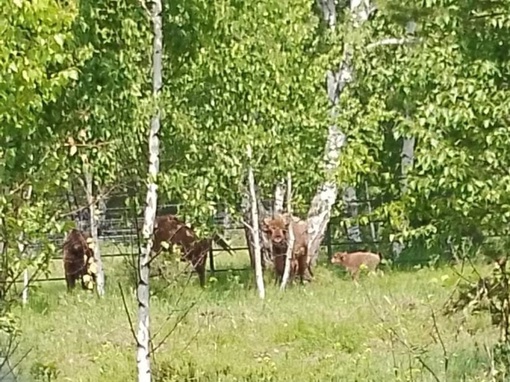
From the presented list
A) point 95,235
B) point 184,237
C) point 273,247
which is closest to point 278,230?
point 273,247

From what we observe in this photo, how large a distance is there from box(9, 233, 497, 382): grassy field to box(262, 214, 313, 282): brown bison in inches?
66.6

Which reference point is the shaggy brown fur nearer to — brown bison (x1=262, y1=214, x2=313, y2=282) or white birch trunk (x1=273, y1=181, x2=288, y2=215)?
brown bison (x1=262, y1=214, x2=313, y2=282)

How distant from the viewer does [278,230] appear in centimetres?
1727

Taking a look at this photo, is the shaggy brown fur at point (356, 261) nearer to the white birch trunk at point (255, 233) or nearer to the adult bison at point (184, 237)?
the adult bison at point (184, 237)

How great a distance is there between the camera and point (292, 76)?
46.5 feet

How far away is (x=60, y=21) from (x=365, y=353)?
534 centimetres

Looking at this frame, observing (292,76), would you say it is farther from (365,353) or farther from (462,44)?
(462,44)

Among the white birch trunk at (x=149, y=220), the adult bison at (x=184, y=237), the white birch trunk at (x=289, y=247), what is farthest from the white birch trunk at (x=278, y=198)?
the white birch trunk at (x=149, y=220)

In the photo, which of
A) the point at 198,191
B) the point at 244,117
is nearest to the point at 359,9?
the point at 244,117

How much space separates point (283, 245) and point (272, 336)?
604 cm

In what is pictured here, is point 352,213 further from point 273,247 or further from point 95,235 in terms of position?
point 95,235

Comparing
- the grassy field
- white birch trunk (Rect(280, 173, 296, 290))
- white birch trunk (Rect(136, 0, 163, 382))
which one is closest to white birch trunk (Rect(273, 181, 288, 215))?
white birch trunk (Rect(280, 173, 296, 290))

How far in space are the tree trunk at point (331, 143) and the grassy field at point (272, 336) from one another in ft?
6.52

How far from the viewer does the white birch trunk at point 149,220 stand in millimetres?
7539
